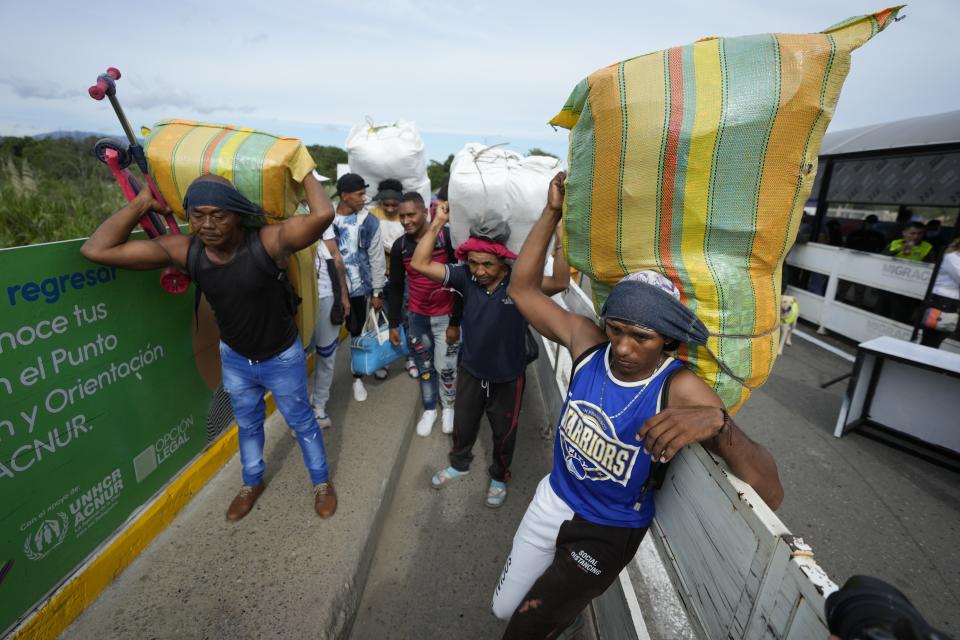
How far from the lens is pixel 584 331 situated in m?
1.78

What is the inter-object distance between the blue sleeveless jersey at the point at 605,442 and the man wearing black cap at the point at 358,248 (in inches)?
105

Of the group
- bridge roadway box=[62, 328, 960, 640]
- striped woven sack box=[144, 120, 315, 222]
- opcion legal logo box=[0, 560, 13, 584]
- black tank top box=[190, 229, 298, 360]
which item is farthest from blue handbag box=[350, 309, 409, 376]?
opcion legal logo box=[0, 560, 13, 584]

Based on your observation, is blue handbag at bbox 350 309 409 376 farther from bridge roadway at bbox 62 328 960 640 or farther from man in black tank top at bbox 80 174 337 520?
man in black tank top at bbox 80 174 337 520

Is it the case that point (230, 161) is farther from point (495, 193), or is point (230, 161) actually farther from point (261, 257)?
point (495, 193)

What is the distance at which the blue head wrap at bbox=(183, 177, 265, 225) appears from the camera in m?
1.91

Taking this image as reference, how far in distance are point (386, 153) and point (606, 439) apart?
4.13 metres

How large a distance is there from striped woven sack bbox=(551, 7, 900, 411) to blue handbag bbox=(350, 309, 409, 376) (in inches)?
110

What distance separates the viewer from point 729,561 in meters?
1.16

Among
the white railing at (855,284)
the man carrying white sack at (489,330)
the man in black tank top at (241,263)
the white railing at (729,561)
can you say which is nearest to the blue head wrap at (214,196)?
the man in black tank top at (241,263)

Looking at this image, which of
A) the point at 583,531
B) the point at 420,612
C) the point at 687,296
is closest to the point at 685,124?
the point at 687,296

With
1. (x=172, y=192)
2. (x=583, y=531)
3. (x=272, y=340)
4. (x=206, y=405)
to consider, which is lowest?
(x=206, y=405)

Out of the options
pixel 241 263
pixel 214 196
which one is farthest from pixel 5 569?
pixel 214 196

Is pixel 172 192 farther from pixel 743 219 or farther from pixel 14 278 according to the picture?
pixel 743 219

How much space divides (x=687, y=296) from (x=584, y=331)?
1.51 ft
